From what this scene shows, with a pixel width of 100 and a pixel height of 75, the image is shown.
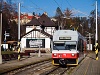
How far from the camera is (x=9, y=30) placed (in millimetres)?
93125

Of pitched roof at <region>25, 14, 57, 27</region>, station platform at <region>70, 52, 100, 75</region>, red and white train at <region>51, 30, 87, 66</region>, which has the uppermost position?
pitched roof at <region>25, 14, 57, 27</region>

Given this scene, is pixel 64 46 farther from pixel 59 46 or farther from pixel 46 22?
pixel 46 22

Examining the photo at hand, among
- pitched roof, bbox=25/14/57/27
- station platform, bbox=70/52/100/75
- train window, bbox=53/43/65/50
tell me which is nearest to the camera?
station platform, bbox=70/52/100/75

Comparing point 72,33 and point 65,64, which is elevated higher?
point 72,33

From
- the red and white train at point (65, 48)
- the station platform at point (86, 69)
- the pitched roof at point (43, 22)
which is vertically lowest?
the station platform at point (86, 69)

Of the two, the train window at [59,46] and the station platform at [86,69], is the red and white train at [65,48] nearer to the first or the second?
the train window at [59,46]

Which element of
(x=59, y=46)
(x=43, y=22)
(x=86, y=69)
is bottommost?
(x=86, y=69)

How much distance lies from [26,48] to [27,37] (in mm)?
3320

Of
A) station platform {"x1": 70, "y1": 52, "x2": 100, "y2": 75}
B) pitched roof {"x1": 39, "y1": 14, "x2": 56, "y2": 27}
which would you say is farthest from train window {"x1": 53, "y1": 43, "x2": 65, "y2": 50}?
pitched roof {"x1": 39, "y1": 14, "x2": 56, "y2": 27}

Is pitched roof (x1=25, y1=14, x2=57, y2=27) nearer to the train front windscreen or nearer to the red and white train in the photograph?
the red and white train

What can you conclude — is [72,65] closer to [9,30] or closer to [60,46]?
[60,46]

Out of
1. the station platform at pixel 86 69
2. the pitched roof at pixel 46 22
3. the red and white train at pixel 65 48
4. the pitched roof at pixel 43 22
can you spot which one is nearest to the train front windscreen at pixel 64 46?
the red and white train at pixel 65 48

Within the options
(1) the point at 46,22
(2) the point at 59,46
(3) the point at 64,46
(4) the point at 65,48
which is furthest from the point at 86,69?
(1) the point at 46,22

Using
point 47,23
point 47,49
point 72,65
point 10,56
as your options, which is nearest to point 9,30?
point 47,23
